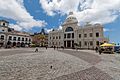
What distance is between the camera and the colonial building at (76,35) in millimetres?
46888

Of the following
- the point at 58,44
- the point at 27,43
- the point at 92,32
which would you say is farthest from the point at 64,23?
the point at 27,43

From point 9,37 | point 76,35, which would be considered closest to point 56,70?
point 76,35

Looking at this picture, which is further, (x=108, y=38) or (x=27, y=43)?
(x=27, y=43)

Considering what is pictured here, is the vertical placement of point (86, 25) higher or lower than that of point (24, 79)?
higher

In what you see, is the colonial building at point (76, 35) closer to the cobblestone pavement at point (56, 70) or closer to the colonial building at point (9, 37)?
the colonial building at point (9, 37)

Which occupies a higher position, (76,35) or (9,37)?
(76,35)

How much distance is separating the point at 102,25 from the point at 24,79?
4614cm

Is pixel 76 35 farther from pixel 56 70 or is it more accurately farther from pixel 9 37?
pixel 56 70

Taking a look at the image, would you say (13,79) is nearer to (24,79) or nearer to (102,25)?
(24,79)

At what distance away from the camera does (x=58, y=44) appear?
210 feet

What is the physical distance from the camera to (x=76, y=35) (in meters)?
54.5

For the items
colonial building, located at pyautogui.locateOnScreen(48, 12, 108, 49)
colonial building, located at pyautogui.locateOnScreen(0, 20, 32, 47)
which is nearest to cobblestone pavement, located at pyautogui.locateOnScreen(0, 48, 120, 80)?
colonial building, located at pyautogui.locateOnScreen(48, 12, 108, 49)

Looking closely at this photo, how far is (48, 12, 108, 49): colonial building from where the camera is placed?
154 feet

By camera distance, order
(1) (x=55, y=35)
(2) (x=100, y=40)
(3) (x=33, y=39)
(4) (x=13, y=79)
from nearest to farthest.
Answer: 1. (4) (x=13, y=79)
2. (2) (x=100, y=40)
3. (1) (x=55, y=35)
4. (3) (x=33, y=39)
